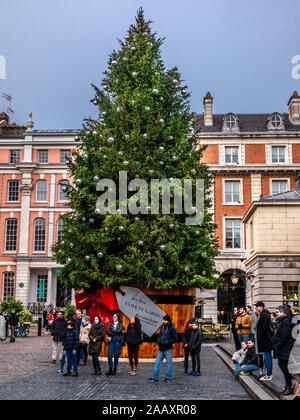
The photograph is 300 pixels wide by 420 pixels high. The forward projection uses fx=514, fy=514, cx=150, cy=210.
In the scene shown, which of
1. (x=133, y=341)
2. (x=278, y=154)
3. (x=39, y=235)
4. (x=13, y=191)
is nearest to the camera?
(x=133, y=341)

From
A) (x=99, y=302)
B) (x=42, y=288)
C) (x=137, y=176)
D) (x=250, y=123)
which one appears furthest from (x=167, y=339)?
(x=42, y=288)

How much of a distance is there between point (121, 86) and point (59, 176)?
3152cm

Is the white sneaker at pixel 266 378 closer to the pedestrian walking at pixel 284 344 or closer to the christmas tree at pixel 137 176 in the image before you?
the pedestrian walking at pixel 284 344

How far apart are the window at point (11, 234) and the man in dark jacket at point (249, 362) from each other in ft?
124

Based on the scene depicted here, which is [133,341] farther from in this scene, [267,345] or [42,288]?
[42,288]

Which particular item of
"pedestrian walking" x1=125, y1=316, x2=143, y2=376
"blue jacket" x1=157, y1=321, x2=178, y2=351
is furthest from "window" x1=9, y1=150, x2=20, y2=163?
"blue jacket" x1=157, y1=321, x2=178, y2=351

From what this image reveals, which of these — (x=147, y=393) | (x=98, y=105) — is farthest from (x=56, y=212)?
(x=147, y=393)

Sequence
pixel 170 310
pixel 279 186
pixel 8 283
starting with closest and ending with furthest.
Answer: pixel 170 310 < pixel 279 186 < pixel 8 283

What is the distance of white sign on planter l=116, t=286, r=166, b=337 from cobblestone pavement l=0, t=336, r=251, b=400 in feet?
3.82

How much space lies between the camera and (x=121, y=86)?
17953 mm

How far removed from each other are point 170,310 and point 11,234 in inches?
1383

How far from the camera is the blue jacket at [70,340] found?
1296cm

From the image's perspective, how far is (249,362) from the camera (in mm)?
12922
